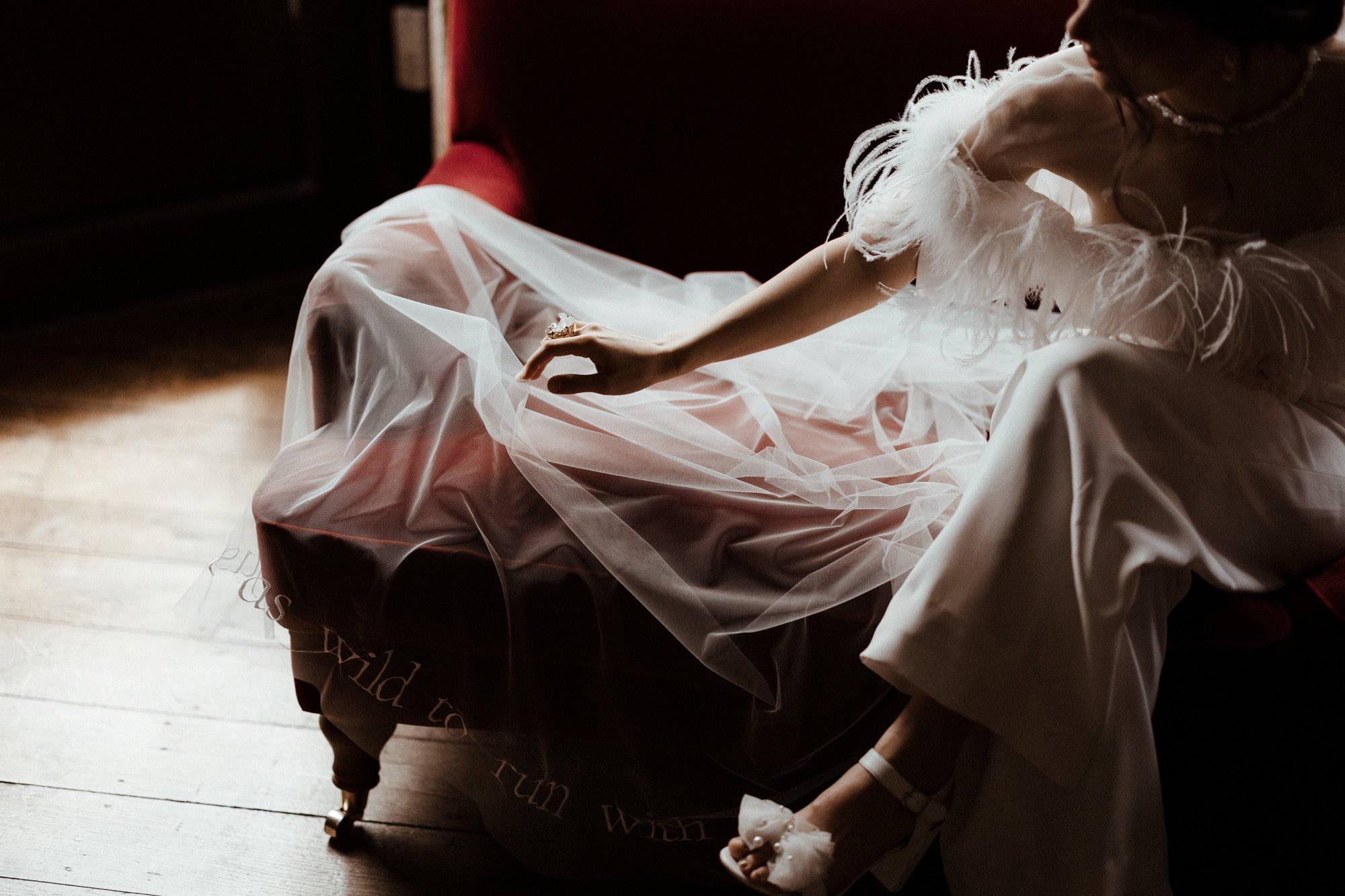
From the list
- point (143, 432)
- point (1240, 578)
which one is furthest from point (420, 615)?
point (143, 432)

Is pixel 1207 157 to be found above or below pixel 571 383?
above

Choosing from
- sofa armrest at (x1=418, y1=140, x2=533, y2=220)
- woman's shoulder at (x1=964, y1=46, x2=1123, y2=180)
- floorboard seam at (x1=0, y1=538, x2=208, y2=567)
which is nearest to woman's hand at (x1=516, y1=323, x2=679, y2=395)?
woman's shoulder at (x1=964, y1=46, x2=1123, y2=180)

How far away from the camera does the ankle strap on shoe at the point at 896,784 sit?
0.89 meters

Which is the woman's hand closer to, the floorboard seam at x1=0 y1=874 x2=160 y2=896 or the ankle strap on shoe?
the ankle strap on shoe

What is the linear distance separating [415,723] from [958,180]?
2.33 feet

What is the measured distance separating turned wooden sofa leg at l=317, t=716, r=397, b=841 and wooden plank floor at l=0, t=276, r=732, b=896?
0.10 ft

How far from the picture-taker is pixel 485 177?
143cm

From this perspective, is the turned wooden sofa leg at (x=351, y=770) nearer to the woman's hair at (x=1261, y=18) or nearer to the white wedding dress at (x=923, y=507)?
the white wedding dress at (x=923, y=507)

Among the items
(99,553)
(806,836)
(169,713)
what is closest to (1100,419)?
(806,836)

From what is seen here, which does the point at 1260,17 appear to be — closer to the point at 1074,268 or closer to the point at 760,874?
the point at 1074,268

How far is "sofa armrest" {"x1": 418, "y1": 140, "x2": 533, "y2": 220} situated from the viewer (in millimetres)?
1398

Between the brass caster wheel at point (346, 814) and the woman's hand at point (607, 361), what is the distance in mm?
478

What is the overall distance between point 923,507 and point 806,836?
0.99 ft

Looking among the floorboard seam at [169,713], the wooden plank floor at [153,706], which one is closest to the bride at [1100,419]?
the wooden plank floor at [153,706]
